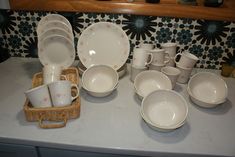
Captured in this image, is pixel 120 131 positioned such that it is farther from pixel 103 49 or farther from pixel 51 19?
pixel 51 19

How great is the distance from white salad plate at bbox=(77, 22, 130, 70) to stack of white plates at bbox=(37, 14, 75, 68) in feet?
0.21

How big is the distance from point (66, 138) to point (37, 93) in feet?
0.65

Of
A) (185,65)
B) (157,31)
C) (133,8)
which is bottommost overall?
(185,65)

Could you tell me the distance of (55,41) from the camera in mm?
1023

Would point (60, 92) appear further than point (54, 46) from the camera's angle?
No

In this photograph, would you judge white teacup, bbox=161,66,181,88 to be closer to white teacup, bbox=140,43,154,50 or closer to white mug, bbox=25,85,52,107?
white teacup, bbox=140,43,154,50

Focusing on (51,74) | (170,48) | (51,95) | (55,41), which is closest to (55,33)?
(55,41)

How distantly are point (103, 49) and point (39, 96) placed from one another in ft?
1.49

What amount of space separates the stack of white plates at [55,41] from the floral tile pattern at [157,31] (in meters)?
0.09

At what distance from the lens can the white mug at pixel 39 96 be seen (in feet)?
2.49

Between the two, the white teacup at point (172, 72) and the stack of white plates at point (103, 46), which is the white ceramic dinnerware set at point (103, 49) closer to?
the stack of white plates at point (103, 46)

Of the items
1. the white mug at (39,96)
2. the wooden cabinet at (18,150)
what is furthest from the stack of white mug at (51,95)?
the wooden cabinet at (18,150)

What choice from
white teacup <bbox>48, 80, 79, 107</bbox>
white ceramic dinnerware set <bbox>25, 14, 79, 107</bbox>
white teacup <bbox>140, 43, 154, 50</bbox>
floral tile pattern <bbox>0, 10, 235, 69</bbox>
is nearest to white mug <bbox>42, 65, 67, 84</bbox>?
white ceramic dinnerware set <bbox>25, 14, 79, 107</bbox>

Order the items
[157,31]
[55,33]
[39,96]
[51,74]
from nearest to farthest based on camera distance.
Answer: [39,96] → [51,74] → [55,33] → [157,31]
